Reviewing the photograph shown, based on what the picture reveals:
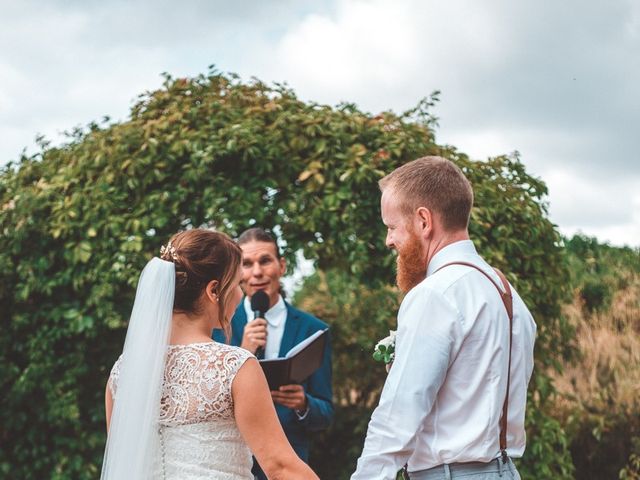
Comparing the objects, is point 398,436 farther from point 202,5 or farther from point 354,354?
point 354,354

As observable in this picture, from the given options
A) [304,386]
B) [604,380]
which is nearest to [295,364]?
[304,386]

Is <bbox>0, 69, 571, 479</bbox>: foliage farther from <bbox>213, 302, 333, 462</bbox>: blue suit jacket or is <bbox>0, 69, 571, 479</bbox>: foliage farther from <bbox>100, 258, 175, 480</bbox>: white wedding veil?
<bbox>100, 258, 175, 480</bbox>: white wedding veil

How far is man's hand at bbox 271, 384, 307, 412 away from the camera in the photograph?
416 cm

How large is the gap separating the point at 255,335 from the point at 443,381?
1864mm

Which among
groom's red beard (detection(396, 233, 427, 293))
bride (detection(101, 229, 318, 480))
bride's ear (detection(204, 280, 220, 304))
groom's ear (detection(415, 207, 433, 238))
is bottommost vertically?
bride (detection(101, 229, 318, 480))

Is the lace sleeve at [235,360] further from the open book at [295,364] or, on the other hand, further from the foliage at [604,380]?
the foliage at [604,380]

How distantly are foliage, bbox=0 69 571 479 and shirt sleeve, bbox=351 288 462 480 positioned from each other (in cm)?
296

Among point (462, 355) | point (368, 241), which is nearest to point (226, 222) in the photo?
point (368, 241)

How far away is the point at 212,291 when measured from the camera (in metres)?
2.97

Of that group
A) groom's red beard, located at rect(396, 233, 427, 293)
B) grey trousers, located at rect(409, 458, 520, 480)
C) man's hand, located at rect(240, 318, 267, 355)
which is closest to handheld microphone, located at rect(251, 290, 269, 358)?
man's hand, located at rect(240, 318, 267, 355)

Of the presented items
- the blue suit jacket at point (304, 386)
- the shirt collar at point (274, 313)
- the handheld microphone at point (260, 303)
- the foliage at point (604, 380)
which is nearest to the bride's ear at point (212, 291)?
the blue suit jacket at point (304, 386)

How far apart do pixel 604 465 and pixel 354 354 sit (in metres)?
2.68

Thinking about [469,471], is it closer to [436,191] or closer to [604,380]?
[436,191]

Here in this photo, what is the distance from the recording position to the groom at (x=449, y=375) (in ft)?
8.10
